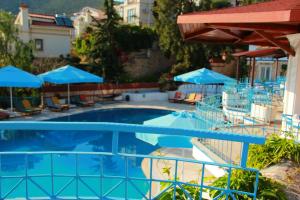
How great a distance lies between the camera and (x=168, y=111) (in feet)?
70.8

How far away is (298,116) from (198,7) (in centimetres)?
2346

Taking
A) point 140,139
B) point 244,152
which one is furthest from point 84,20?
point 244,152

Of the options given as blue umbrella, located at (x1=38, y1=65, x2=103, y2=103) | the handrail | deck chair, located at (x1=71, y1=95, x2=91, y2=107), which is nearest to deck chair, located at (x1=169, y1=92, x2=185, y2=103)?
deck chair, located at (x1=71, y1=95, x2=91, y2=107)

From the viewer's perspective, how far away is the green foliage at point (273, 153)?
5043mm

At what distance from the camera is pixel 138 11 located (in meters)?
45.3

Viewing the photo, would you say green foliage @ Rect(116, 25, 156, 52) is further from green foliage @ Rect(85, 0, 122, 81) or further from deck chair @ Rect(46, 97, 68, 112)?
deck chair @ Rect(46, 97, 68, 112)

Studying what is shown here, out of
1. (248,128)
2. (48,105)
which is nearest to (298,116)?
(248,128)

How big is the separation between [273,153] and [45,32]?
3202 centimetres

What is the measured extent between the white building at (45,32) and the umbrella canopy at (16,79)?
1481cm

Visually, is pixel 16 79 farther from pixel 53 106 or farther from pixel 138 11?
pixel 138 11

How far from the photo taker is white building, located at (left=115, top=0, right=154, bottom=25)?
4534 centimetres

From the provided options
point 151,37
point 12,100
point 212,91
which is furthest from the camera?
point 151,37

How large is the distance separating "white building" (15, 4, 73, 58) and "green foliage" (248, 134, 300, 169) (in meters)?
29.5

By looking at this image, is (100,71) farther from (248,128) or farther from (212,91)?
(248,128)
